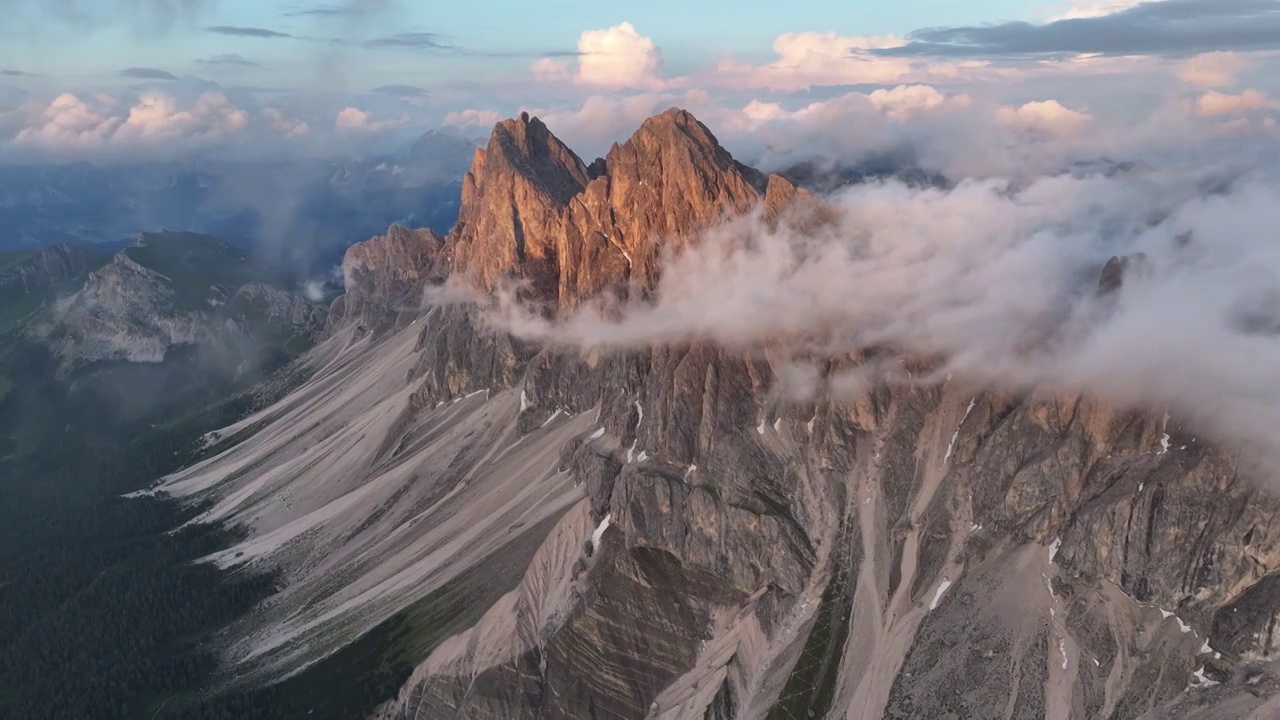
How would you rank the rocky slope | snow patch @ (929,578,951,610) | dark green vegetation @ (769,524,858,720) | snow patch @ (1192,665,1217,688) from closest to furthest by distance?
snow patch @ (1192,665,1217,688) < the rocky slope < dark green vegetation @ (769,524,858,720) < snow patch @ (929,578,951,610)

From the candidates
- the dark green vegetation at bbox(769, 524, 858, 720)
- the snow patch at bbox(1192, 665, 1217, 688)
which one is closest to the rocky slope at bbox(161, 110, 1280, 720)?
the snow patch at bbox(1192, 665, 1217, 688)

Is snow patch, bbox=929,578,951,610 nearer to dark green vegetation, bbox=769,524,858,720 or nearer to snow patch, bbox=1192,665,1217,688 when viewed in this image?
dark green vegetation, bbox=769,524,858,720

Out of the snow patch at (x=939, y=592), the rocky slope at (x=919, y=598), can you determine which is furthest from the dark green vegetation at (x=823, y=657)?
the snow patch at (x=939, y=592)

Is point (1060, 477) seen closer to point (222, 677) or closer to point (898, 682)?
point (898, 682)

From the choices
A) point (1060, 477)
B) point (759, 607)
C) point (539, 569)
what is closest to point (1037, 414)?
point (1060, 477)

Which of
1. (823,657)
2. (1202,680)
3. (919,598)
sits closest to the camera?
(1202,680)

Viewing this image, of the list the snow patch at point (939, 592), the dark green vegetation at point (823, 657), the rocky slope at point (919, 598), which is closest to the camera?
the rocky slope at point (919, 598)

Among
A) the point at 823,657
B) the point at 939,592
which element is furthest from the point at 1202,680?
the point at 823,657

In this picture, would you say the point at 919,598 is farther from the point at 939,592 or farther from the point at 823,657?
the point at 823,657

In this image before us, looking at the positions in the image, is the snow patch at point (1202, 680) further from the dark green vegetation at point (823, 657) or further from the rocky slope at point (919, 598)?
the dark green vegetation at point (823, 657)
